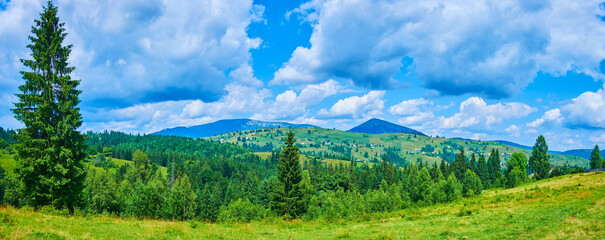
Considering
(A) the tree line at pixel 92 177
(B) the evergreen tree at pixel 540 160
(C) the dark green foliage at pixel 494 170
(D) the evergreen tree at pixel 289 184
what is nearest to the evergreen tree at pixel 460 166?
(A) the tree line at pixel 92 177

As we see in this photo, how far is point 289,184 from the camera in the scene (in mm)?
58219

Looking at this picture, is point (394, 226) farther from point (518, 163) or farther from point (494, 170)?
point (494, 170)

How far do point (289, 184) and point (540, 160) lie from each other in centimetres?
12015

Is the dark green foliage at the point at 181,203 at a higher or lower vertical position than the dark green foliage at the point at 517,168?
lower

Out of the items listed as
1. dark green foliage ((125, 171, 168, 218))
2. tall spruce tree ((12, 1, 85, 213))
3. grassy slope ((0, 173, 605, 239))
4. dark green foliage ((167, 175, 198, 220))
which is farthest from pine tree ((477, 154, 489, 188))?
tall spruce tree ((12, 1, 85, 213))

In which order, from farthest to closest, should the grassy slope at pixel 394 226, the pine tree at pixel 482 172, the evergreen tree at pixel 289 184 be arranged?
the pine tree at pixel 482 172 → the evergreen tree at pixel 289 184 → the grassy slope at pixel 394 226

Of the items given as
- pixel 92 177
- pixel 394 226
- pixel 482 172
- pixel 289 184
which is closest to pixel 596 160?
pixel 482 172

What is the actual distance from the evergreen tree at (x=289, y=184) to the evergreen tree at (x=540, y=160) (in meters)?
116

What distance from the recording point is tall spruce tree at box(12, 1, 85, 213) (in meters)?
28.5

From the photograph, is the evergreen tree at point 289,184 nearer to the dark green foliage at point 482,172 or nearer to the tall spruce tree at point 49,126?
the tall spruce tree at point 49,126

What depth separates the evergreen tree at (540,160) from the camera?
118919 millimetres

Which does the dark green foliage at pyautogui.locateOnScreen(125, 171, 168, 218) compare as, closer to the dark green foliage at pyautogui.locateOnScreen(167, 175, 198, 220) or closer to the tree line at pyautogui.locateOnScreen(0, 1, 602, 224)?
the tree line at pyautogui.locateOnScreen(0, 1, 602, 224)

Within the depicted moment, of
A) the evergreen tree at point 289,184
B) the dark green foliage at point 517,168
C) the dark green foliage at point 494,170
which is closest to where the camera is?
the evergreen tree at point 289,184

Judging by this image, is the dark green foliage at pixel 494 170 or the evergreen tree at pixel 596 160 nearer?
the evergreen tree at pixel 596 160
